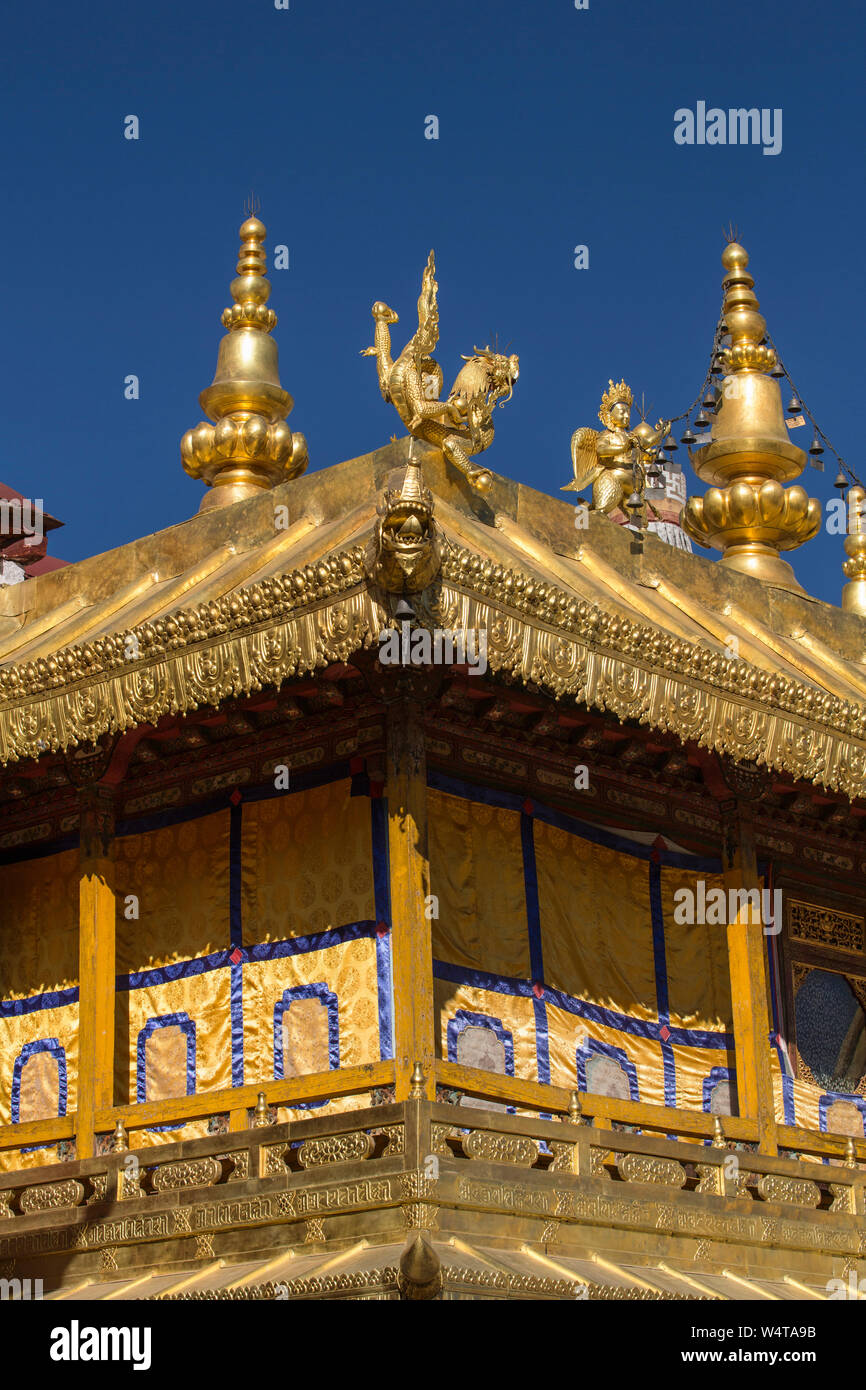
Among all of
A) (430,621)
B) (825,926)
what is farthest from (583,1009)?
(430,621)

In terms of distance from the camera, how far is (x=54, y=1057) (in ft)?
48.0

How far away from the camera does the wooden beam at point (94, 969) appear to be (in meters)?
13.7

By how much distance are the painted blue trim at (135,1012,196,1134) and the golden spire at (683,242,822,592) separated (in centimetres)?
779

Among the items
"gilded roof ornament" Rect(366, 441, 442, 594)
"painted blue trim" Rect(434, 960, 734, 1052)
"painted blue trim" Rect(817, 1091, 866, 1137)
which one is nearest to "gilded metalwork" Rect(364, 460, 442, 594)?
"gilded roof ornament" Rect(366, 441, 442, 594)

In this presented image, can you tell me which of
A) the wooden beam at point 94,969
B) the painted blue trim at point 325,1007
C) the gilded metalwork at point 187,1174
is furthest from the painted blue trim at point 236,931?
the gilded metalwork at point 187,1174

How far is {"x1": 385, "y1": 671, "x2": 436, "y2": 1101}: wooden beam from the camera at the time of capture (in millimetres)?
12156

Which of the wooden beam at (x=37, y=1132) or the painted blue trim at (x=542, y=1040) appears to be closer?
the painted blue trim at (x=542, y=1040)

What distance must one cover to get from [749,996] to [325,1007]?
10.0 ft

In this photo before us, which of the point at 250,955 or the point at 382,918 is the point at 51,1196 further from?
the point at 382,918

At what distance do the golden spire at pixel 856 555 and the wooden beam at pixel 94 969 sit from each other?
11.9 m

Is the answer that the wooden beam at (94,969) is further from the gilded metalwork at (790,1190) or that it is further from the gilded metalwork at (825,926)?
the gilded metalwork at (825,926)

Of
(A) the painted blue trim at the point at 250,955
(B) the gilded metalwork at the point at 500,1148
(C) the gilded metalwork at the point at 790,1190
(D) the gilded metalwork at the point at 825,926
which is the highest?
(D) the gilded metalwork at the point at 825,926

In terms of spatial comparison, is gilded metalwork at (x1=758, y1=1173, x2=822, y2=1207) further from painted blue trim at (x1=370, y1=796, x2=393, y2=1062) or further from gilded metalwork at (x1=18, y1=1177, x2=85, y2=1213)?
gilded metalwork at (x1=18, y1=1177, x2=85, y2=1213)
